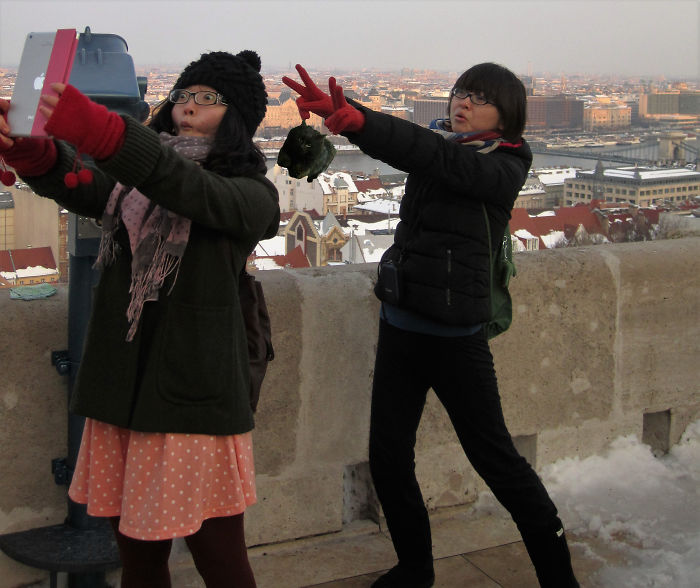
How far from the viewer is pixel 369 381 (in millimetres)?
3363

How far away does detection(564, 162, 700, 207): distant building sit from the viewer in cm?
682

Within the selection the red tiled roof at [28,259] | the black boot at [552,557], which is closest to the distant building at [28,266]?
the red tiled roof at [28,259]

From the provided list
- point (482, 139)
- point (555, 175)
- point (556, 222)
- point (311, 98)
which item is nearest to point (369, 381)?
point (482, 139)

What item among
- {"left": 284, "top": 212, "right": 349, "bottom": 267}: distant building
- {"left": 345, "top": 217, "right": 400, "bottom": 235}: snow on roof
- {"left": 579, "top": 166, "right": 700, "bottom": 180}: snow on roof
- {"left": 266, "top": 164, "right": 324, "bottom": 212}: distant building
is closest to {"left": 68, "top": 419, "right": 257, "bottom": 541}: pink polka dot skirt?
{"left": 345, "top": 217, "right": 400, "bottom": 235}: snow on roof

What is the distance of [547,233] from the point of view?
14.8ft

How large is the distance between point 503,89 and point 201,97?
0.87 m

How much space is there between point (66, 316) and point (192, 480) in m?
1.02

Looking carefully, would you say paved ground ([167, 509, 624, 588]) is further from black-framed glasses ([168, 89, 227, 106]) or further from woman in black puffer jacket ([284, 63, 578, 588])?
black-framed glasses ([168, 89, 227, 106])

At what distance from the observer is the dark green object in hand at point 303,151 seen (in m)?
2.32

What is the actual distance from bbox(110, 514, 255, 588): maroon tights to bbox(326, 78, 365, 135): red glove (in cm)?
92

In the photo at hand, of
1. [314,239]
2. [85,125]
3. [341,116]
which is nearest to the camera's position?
[85,125]

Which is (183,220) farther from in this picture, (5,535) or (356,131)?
(5,535)

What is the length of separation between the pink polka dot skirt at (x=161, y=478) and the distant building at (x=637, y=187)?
4.95m

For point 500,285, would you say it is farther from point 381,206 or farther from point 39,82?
point 39,82
